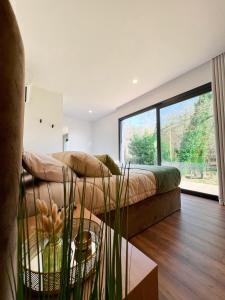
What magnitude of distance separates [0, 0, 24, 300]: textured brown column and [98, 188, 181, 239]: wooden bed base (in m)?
1.22

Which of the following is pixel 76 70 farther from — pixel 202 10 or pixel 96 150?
pixel 96 150

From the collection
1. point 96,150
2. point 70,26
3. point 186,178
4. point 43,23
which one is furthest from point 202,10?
point 96,150

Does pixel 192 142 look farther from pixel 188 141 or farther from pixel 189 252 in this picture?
pixel 189 252

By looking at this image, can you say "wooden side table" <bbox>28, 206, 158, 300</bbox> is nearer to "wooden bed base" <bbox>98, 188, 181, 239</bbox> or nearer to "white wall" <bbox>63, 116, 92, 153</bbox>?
"wooden bed base" <bbox>98, 188, 181, 239</bbox>

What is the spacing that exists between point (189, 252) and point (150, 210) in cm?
55

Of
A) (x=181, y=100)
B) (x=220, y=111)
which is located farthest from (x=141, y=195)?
(x=181, y=100)

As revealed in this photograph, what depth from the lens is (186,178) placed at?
3406mm

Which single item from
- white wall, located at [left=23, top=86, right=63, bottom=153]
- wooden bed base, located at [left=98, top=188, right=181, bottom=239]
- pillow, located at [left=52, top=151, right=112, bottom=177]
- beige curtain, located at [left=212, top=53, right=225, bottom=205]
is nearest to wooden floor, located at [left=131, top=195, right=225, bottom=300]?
wooden bed base, located at [left=98, top=188, right=181, bottom=239]

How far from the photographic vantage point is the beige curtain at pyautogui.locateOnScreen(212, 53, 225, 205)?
2.63 meters

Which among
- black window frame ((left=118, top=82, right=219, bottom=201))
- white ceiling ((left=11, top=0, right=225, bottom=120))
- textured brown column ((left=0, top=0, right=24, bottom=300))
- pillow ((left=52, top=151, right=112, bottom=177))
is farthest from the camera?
black window frame ((left=118, top=82, right=219, bottom=201))

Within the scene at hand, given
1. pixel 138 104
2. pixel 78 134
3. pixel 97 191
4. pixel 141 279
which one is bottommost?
pixel 141 279

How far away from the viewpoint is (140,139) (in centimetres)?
477

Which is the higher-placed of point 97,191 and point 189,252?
point 97,191

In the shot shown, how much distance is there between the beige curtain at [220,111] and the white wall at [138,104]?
22cm
